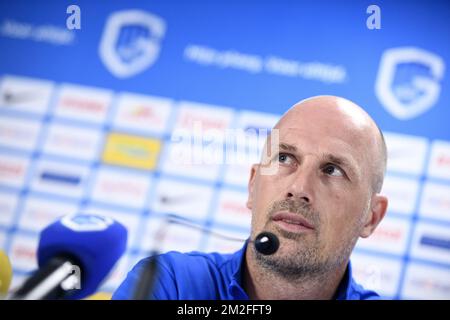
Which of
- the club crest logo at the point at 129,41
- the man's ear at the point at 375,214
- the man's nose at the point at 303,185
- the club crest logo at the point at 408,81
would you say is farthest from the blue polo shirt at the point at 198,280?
the club crest logo at the point at 129,41

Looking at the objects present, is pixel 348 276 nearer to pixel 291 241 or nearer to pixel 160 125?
pixel 291 241

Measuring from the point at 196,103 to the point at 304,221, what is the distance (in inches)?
22.5

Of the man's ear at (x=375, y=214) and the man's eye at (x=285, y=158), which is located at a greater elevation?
the man's eye at (x=285, y=158)

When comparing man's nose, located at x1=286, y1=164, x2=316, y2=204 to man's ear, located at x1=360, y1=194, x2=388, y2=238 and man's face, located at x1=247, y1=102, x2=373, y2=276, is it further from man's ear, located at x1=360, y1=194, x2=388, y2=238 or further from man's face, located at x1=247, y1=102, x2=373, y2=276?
man's ear, located at x1=360, y1=194, x2=388, y2=238

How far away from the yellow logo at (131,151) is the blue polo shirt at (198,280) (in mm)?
357

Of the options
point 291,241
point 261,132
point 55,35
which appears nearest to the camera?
point 291,241

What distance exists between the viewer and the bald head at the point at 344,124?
1479 mm

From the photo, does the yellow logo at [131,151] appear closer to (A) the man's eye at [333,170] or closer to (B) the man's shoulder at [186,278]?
(B) the man's shoulder at [186,278]

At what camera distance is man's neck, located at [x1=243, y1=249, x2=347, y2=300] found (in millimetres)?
1473

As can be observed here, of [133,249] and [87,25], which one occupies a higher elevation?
[87,25]

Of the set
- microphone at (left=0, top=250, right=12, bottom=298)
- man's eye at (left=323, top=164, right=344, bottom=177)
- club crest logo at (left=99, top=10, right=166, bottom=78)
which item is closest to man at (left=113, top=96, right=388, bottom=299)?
man's eye at (left=323, top=164, right=344, bottom=177)

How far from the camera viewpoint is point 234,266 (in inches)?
59.2

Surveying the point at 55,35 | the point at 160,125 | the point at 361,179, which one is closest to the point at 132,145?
the point at 160,125

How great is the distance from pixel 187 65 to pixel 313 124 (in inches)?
19.7
